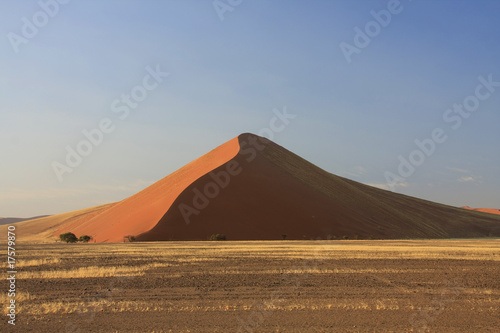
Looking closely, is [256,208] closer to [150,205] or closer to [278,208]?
[278,208]

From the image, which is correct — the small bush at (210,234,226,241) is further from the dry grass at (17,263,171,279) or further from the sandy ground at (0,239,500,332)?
the dry grass at (17,263,171,279)

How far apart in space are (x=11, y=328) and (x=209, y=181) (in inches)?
1999

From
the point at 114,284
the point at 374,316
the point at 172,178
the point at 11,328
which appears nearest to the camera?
the point at 11,328

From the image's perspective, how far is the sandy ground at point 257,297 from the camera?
963 centimetres

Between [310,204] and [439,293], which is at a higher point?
[310,204]

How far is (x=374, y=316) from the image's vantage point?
10266 mm

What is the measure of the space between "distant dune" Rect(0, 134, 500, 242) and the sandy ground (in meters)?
32.2

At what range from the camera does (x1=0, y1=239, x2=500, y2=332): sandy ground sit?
9.63m

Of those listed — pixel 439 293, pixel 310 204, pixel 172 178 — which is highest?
pixel 172 178

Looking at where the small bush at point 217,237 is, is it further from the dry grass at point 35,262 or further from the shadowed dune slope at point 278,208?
the dry grass at point 35,262

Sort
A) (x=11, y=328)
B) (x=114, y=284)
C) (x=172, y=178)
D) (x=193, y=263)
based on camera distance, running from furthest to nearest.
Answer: (x=172, y=178)
(x=193, y=263)
(x=114, y=284)
(x=11, y=328)

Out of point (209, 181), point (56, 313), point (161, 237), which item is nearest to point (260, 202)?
point (209, 181)

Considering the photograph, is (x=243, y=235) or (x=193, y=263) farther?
(x=243, y=235)

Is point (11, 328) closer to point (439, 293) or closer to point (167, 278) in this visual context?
point (167, 278)
